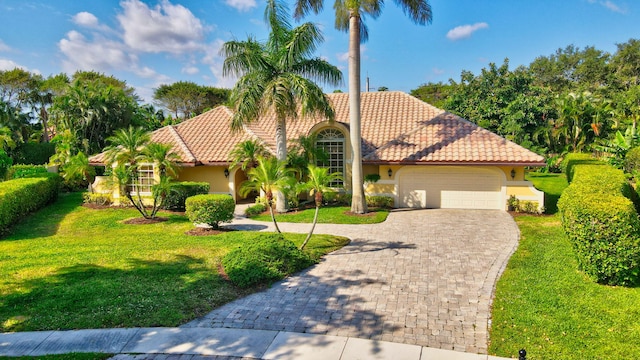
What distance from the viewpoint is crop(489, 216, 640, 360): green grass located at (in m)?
5.94

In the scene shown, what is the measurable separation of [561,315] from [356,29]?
13500 millimetres

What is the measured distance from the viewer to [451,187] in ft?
62.8

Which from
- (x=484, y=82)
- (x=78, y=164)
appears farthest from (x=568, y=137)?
(x=78, y=164)

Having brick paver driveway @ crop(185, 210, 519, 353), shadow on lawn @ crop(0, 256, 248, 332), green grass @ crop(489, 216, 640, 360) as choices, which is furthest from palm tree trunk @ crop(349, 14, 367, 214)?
shadow on lawn @ crop(0, 256, 248, 332)

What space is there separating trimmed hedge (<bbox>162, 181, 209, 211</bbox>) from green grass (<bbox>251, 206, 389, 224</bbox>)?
3447 millimetres

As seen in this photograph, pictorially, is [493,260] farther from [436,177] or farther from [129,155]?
[129,155]

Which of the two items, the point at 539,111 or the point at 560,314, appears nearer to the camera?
the point at 560,314

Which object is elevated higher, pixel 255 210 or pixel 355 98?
pixel 355 98

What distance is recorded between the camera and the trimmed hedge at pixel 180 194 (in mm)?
18281

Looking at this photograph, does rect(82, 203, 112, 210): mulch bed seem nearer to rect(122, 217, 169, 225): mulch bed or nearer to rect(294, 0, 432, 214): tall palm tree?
rect(122, 217, 169, 225): mulch bed

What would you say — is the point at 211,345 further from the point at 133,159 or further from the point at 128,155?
the point at 128,155

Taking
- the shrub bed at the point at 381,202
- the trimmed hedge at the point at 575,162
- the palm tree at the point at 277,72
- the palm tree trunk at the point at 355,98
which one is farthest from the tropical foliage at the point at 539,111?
the palm tree at the point at 277,72

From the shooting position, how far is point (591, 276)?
27.9 feet

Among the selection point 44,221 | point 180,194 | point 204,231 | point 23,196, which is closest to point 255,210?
point 180,194
